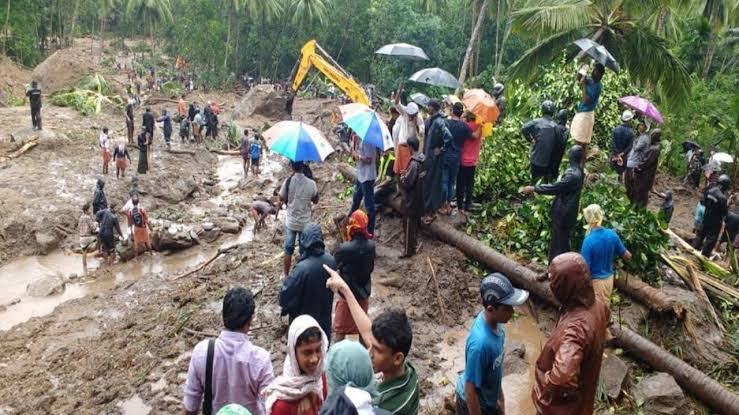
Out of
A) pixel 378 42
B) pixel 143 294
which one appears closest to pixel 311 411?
pixel 143 294

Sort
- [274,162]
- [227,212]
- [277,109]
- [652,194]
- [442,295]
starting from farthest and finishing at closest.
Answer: [277,109]
[274,162]
[227,212]
[652,194]
[442,295]

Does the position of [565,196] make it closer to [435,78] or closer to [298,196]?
[298,196]

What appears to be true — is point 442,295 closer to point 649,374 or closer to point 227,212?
point 649,374

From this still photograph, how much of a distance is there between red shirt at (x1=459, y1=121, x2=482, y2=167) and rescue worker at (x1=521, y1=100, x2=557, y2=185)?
69cm

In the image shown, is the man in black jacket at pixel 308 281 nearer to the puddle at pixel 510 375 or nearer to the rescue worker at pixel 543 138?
the puddle at pixel 510 375

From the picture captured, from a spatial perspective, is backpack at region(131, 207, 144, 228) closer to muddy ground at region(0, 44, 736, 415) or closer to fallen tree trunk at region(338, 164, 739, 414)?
muddy ground at region(0, 44, 736, 415)

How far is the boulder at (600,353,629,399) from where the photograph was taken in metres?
5.15

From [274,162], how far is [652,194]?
13.1m

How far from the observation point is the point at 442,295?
6934mm

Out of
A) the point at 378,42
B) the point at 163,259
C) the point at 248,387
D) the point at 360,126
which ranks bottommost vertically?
the point at 163,259

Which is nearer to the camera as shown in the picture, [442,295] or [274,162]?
[442,295]

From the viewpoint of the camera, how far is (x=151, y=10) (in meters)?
42.6

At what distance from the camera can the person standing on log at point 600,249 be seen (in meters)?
5.11

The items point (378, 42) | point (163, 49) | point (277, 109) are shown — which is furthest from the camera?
point (163, 49)
